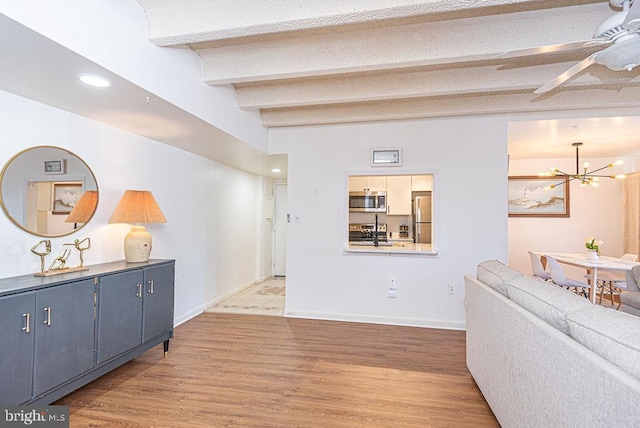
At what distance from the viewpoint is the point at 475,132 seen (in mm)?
3777

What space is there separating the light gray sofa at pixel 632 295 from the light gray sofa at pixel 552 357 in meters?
2.16

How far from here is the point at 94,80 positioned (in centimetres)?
198

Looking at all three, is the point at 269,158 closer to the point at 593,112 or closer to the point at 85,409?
the point at 85,409

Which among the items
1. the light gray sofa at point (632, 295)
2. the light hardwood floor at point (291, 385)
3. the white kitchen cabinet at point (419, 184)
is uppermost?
the white kitchen cabinet at point (419, 184)

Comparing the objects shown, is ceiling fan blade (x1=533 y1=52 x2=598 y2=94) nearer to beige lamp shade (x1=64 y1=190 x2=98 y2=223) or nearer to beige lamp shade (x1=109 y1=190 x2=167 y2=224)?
beige lamp shade (x1=109 y1=190 x2=167 y2=224)

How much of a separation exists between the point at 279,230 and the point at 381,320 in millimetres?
3536

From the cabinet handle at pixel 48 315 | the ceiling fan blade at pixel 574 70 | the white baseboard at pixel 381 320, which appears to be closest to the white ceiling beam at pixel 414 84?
the ceiling fan blade at pixel 574 70

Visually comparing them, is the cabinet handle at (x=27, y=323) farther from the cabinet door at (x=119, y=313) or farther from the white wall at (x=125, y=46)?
the white wall at (x=125, y=46)

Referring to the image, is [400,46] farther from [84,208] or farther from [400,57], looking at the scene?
[84,208]

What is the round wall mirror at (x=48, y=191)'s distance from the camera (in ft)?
Result: 7.10

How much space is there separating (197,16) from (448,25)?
178cm

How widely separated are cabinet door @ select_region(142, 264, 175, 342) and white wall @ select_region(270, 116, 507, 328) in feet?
5.33

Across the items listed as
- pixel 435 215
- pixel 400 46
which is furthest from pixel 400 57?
pixel 435 215

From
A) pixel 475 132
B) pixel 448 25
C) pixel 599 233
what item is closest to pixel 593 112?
pixel 475 132
